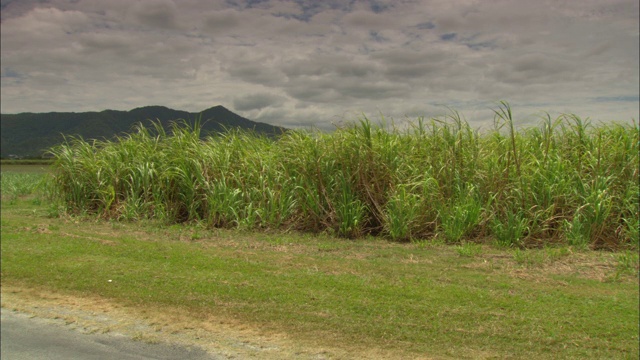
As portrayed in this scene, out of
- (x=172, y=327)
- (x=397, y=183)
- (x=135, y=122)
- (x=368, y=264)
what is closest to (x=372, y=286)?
(x=368, y=264)

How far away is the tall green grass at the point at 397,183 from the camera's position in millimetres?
8320

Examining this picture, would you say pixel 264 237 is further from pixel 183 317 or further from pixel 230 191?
pixel 183 317

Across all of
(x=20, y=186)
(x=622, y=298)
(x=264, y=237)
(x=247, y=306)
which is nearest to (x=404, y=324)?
(x=247, y=306)

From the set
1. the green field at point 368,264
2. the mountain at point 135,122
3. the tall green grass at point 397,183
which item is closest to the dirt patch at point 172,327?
the green field at point 368,264

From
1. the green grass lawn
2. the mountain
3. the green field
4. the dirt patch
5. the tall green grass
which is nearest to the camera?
the dirt patch

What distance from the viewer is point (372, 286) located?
5.86 meters

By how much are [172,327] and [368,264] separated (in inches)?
117

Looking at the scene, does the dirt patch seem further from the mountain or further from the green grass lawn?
the mountain

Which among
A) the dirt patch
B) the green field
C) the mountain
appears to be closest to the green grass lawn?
the green field

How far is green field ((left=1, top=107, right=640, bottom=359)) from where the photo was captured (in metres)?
4.69

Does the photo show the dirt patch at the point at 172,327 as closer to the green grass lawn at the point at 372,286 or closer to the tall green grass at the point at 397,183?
the green grass lawn at the point at 372,286

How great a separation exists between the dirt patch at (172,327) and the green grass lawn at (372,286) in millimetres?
140

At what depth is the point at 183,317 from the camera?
501 cm

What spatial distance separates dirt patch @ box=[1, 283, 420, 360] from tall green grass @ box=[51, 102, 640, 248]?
429 centimetres
